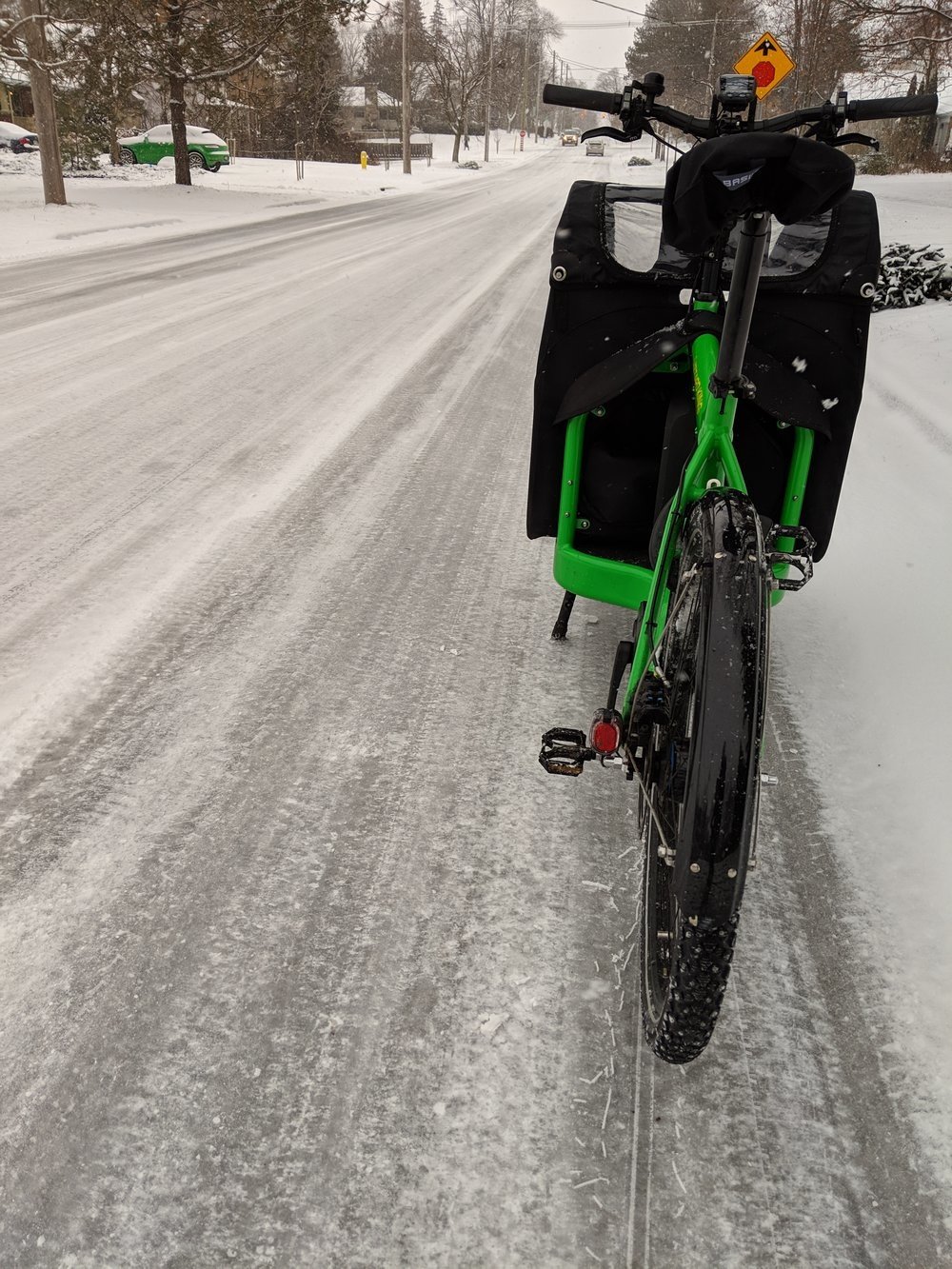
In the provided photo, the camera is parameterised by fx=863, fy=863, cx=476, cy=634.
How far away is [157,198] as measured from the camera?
71.6 feet

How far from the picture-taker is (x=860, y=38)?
20.6m

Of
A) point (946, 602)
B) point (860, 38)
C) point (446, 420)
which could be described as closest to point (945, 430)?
point (946, 602)

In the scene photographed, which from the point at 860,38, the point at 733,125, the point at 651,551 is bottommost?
the point at 651,551

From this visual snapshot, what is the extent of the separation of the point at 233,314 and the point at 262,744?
23.1ft

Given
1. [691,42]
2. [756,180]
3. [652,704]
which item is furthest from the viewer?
[691,42]

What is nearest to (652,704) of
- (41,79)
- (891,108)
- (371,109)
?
(891,108)

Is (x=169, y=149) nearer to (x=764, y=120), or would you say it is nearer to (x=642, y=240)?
(x=642, y=240)

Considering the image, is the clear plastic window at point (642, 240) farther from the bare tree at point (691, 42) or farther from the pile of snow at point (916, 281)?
the bare tree at point (691, 42)

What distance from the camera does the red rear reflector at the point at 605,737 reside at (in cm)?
169

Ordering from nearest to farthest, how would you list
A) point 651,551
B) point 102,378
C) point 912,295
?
point 651,551
point 102,378
point 912,295

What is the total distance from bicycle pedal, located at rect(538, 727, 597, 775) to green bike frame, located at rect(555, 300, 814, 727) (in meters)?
0.15

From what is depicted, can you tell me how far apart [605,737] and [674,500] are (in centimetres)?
61

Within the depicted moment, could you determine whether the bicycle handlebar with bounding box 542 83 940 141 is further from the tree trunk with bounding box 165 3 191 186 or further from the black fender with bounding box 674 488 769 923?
the tree trunk with bounding box 165 3 191 186

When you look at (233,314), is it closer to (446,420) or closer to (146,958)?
(446,420)
